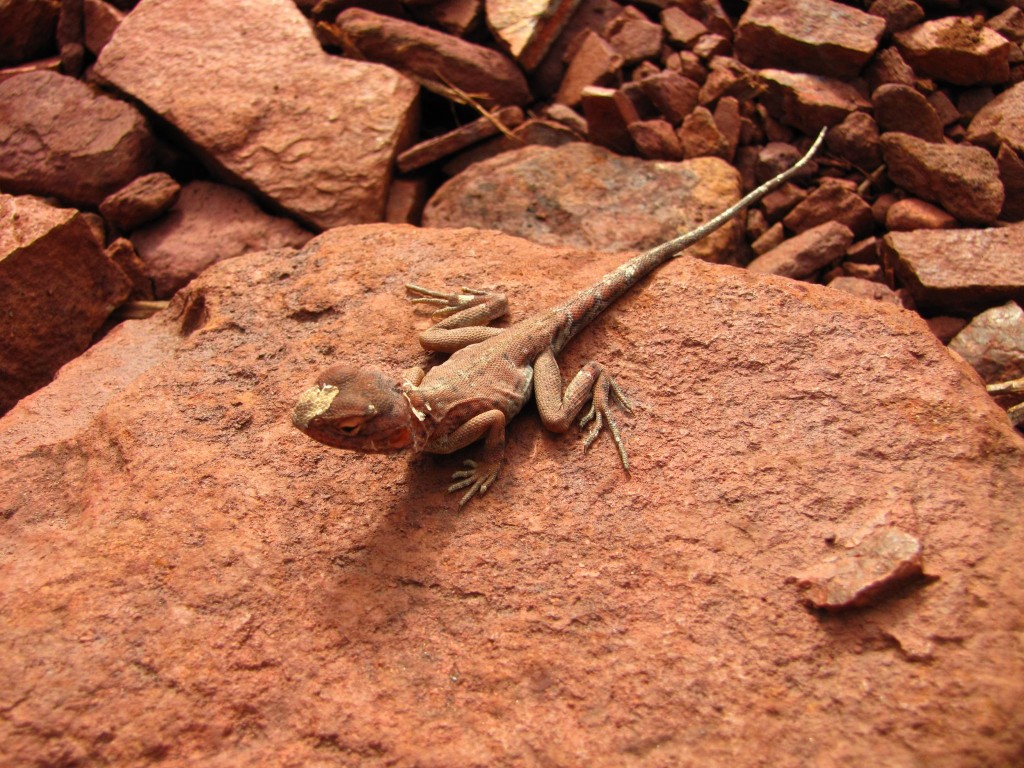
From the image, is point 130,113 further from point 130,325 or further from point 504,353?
point 504,353

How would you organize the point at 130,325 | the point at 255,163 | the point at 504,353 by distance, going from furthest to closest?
the point at 255,163
the point at 130,325
the point at 504,353

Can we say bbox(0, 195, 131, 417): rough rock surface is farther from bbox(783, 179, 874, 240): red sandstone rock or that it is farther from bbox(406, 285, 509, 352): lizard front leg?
bbox(783, 179, 874, 240): red sandstone rock

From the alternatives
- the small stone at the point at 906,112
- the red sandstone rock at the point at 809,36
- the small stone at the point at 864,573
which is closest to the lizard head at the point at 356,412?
the small stone at the point at 864,573

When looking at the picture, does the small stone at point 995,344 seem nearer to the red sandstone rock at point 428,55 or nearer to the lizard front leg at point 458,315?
the lizard front leg at point 458,315

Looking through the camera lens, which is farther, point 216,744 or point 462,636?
point 462,636

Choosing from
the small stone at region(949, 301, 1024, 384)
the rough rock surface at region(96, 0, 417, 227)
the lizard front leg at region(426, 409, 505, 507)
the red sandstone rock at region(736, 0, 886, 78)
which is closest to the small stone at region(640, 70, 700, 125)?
the red sandstone rock at region(736, 0, 886, 78)

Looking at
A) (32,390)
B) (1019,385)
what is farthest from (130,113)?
(1019,385)
